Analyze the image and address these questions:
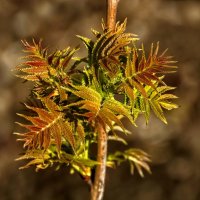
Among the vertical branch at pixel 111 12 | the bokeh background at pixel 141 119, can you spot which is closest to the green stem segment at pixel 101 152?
the vertical branch at pixel 111 12

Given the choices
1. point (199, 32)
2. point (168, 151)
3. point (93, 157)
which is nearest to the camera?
point (93, 157)

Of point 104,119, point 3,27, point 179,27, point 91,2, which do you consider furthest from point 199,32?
point 104,119

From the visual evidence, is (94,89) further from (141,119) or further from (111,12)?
(141,119)

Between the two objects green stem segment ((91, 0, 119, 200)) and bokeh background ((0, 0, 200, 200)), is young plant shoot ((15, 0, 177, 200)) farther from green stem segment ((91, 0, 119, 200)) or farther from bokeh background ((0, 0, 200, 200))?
bokeh background ((0, 0, 200, 200))

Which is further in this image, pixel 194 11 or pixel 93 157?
pixel 194 11

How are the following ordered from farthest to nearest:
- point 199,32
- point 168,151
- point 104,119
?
point 199,32 → point 168,151 → point 104,119

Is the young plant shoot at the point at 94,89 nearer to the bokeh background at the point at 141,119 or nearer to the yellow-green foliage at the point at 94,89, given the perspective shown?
the yellow-green foliage at the point at 94,89

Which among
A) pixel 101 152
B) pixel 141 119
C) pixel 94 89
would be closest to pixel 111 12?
pixel 94 89

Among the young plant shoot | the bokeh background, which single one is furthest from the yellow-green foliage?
the bokeh background

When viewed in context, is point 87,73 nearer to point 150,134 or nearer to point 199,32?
point 150,134
